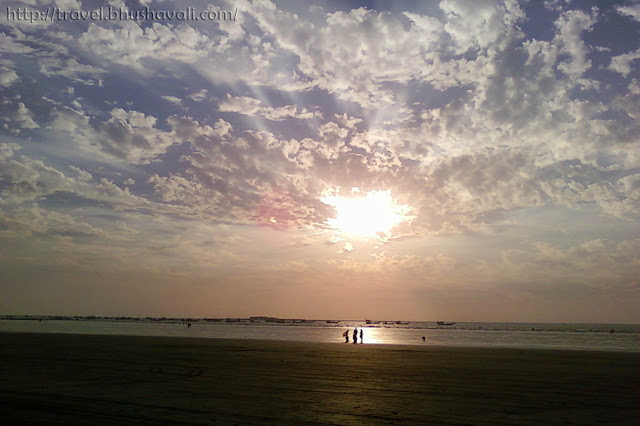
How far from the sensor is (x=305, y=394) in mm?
17891

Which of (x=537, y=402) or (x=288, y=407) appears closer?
(x=288, y=407)

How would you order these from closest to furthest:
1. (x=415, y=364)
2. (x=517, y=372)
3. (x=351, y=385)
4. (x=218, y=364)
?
(x=351, y=385)
(x=517, y=372)
(x=218, y=364)
(x=415, y=364)

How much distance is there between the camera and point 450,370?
27703 millimetres

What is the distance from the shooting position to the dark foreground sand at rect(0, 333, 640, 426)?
538 inches

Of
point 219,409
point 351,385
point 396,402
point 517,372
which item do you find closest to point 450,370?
point 517,372

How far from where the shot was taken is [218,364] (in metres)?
28.9

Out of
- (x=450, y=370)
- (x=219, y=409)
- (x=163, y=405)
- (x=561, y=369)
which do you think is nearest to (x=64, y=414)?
(x=163, y=405)

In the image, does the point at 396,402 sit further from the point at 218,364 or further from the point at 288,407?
the point at 218,364

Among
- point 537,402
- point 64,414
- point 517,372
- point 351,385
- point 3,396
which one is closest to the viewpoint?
point 64,414

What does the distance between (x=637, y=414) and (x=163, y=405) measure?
1460cm

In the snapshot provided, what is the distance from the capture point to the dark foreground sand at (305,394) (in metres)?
13.7

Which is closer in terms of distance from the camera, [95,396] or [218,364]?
[95,396]

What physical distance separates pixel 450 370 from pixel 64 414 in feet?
68.3

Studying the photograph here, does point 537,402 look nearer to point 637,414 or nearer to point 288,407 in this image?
point 637,414
